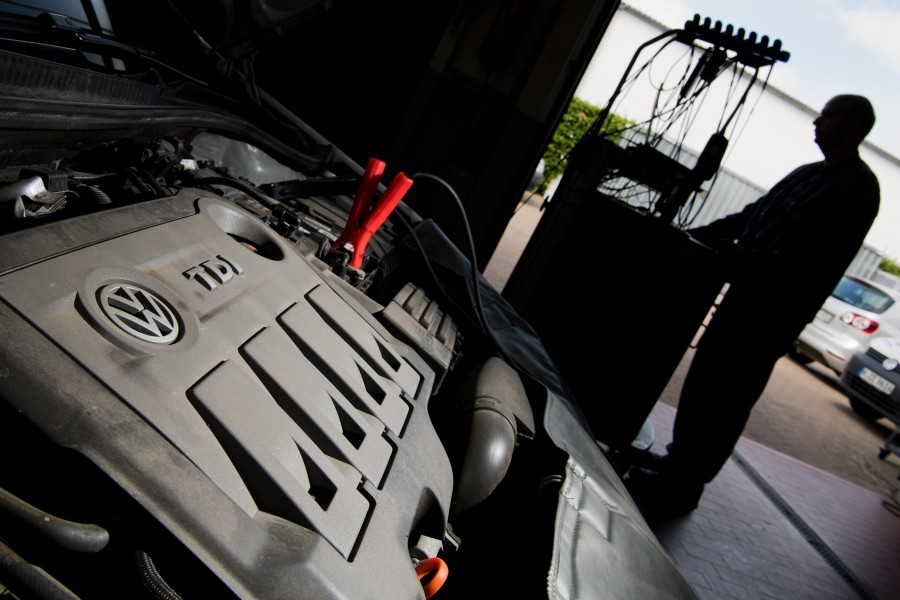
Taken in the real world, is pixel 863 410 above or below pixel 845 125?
below

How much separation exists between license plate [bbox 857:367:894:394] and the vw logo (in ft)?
25.2

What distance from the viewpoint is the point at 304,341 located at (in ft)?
3.13

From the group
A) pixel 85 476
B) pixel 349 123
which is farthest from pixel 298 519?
pixel 349 123

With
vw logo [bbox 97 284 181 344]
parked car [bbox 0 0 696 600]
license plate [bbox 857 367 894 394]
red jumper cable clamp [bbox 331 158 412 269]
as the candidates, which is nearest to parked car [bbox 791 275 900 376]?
license plate [bbox 857 367 894 394]

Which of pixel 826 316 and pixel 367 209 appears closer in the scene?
pixel 367 209

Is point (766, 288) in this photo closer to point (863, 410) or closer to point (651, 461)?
point (651, 461)

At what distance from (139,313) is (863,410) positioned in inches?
324

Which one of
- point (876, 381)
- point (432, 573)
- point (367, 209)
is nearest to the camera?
point (432, 573)

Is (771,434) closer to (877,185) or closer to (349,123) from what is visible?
(877,185)

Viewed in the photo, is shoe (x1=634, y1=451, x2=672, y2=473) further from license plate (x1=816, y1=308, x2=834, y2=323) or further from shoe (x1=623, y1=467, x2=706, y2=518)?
license plate (x1=816, y1=308, x2=834, y2=323)

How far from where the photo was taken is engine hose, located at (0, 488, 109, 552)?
533 millimetres

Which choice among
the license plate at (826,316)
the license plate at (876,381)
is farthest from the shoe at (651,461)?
the license plate at (826,316)

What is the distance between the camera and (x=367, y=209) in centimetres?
145

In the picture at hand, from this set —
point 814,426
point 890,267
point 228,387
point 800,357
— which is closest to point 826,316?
point 800,357
